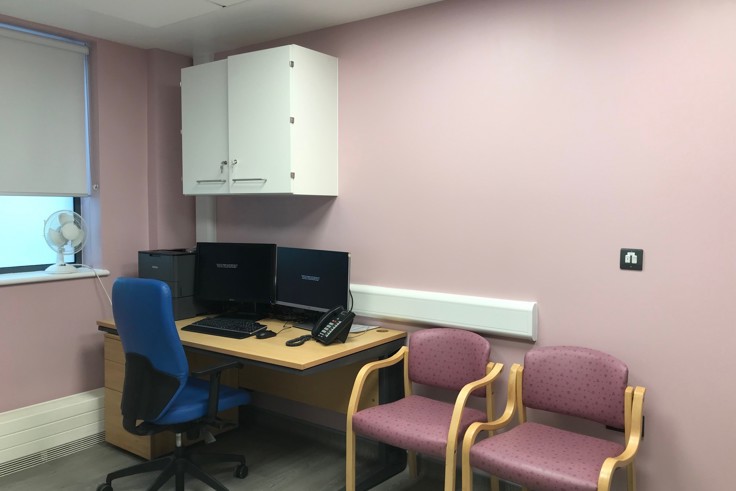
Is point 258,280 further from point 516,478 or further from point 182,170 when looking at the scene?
point 516,478

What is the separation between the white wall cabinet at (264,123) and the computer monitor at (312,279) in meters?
0.38

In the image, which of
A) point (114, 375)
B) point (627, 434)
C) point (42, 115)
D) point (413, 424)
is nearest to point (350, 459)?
point (413, 424)

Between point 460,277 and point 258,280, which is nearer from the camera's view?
point 460,277

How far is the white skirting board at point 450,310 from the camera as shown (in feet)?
8.78

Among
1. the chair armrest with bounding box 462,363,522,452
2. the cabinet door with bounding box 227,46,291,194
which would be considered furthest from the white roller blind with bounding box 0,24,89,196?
the chair armrest with bounding box 462,363,522,452

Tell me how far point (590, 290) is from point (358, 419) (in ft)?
3.88

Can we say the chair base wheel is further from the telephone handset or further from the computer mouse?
the telephone handset

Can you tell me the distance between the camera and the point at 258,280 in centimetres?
338

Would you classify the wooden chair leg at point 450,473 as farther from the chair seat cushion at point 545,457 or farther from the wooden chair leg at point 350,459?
the wooden chair leg at point 350,459

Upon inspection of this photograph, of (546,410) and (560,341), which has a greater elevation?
(560,341)

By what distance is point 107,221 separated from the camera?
3.63 meters

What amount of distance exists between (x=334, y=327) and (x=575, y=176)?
4.30 ft

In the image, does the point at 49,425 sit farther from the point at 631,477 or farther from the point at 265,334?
the point at 631,477

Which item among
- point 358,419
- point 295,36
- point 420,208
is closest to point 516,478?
point 358,419
